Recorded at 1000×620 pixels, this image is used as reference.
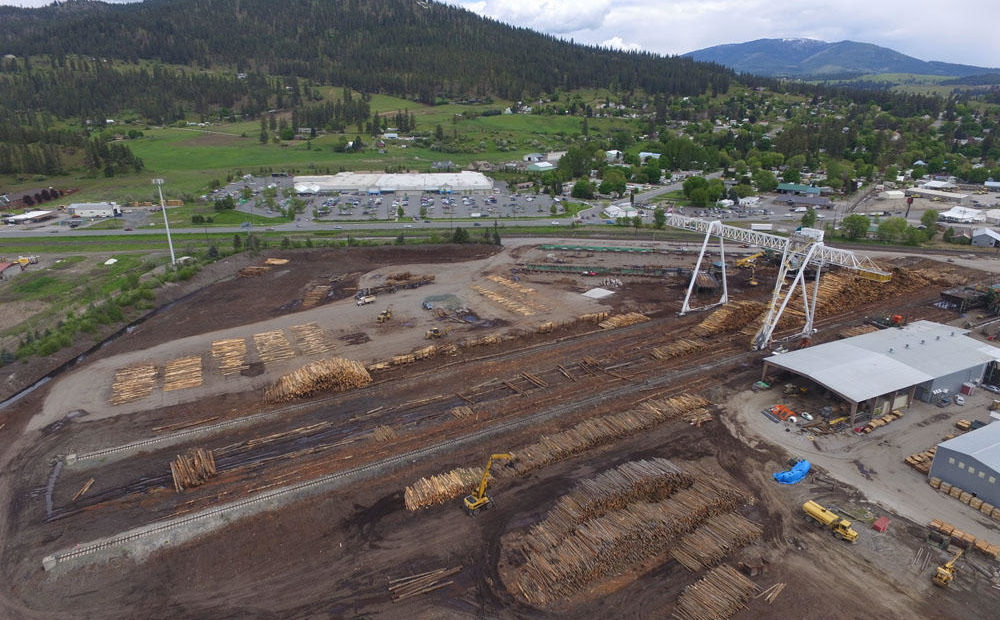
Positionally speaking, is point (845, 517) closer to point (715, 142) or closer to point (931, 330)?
point (931, 330)

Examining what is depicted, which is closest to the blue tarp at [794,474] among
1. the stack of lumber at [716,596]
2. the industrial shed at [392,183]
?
the stack of lumber at [716,596]

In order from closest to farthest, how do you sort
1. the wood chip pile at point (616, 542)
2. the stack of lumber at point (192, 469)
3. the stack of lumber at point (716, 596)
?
the stack of lumber at point (716, 596) < the wood chip pile at point (616, 542) < the stack of lumber at point (192, 469)

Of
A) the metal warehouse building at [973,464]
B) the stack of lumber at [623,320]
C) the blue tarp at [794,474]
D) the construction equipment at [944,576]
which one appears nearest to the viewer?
the construction equipment at [944,576]

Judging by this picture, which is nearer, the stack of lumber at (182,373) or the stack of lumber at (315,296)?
the stack of lumber at (182,373)

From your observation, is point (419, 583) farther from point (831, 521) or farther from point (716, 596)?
point (831, 521)

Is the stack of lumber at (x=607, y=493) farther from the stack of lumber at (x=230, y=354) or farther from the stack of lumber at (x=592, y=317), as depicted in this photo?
the stack of lumber at (x=230, y=354)

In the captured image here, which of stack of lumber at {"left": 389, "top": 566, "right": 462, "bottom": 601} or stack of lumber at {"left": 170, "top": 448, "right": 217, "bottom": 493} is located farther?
stack of lumber at {"left": 170, "top": 448, "right": 217, "bottom": 493}

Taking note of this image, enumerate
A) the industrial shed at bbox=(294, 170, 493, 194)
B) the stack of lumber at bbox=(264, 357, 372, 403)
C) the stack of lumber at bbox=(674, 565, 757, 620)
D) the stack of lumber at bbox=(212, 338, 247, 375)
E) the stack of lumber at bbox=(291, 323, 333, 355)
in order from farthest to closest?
1. the industrial shed at bbox=(294, 170, 493, 194)
2. the stack of lumber at bbox=(291, 323, 333, 355)
3. the stack of lumber at bbox=(212, 338, 247, 375)
4. the stack of lumber at bbox=(264, 357, 372, 403)
5. the stack of lumber at bbox=(674, 565, 757, 620)

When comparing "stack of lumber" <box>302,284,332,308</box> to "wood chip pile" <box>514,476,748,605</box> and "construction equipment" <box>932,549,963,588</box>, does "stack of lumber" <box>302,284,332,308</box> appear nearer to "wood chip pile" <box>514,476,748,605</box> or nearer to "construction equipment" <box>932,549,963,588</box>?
"wood chip pile" <box>514,476,748,605</box>

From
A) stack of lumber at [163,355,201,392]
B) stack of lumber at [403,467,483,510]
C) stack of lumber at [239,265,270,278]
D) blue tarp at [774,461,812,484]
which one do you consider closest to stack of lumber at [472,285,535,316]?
stack of lumber at [403,467,483,510]
